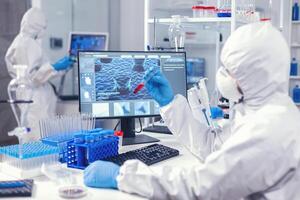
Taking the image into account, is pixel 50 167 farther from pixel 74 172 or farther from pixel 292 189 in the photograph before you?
pixel 292 189

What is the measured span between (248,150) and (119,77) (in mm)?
953

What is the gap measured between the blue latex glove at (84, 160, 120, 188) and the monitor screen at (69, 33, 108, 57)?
8.45ft

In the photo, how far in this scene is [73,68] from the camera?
157 inches

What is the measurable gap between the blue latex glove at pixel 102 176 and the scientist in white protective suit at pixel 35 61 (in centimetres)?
230

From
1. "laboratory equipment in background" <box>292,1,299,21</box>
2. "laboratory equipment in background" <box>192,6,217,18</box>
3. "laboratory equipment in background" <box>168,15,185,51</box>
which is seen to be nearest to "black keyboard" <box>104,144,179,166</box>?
"laboratory equipment in background" <box>168,15,185,51</box>

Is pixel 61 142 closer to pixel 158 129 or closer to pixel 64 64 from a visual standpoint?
pixel 158 129

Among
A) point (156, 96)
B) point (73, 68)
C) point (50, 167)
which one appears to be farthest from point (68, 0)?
point (50, 167)

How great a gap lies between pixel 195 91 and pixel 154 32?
2.61 ft

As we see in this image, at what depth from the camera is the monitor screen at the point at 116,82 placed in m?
1.87

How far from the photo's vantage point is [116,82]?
6.30 feet

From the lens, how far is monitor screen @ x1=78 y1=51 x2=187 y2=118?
1.87 m

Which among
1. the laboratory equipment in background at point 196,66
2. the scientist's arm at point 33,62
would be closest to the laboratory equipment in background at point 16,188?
the scientist's arm at point 33,62

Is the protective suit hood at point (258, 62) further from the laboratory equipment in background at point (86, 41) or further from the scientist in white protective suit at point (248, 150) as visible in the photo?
the laboratory equipment in background at point (86, 41)

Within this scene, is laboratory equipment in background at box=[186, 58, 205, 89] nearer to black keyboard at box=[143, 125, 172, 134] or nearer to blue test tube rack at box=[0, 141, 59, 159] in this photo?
black keyboard at box=[143, 125, 172, 134]
